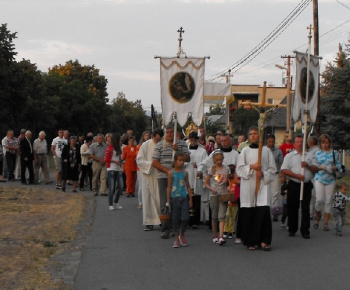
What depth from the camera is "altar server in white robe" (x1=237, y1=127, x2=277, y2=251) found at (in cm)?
1230

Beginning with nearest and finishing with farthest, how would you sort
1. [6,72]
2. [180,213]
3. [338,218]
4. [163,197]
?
1. [180,213]
2. [163,197]
3. [338,218]
4. [6,72]

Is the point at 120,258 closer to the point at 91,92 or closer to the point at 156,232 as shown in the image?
the point at 156,232

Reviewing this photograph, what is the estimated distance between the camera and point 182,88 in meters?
15.5

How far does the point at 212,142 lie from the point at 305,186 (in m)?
5.96

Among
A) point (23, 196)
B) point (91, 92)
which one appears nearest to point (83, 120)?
point (91, 92)

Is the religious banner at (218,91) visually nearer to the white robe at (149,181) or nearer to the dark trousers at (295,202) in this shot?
the white robe at (149,181)

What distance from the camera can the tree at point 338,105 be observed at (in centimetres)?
3284

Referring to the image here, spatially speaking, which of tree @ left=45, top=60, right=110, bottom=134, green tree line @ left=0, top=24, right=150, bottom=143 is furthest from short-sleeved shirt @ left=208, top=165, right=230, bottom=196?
tree @ left=45, top=60, right=110, bottom=134

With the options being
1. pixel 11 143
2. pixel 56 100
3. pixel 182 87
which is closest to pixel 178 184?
pixel 182 87

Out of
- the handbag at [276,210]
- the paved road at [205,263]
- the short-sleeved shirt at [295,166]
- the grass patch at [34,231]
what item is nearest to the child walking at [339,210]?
the paved road at [205,263]

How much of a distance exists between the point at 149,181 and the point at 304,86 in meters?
3.39

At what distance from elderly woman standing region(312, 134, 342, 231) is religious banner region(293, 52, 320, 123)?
0.65 metres

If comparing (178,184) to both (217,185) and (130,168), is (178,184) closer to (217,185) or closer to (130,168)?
(217,185)

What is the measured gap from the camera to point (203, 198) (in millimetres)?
15227
